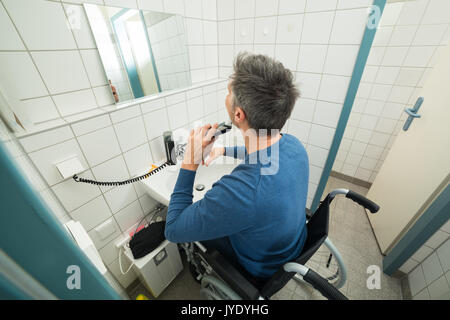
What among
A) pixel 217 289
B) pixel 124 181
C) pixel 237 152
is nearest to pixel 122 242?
pixel 124 181

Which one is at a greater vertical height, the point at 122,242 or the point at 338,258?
the point at 338,258

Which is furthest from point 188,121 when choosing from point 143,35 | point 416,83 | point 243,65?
point 416,83

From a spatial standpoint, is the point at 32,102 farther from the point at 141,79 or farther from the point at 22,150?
the point at 141,79

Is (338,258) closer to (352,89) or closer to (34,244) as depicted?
(352,89)

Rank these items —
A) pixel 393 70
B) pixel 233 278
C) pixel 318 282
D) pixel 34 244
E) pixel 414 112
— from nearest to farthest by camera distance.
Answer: pixel 34 244, pixel 318 282, pixel 233 278, pixel 414 112, pixel 393 70

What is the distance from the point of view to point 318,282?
2.07 ft

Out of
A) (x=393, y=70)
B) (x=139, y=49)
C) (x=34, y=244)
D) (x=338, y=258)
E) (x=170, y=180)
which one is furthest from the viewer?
(x=393, y=70)

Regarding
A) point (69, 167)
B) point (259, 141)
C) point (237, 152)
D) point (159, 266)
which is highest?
point (259, 141)

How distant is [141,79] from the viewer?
112 centimetres

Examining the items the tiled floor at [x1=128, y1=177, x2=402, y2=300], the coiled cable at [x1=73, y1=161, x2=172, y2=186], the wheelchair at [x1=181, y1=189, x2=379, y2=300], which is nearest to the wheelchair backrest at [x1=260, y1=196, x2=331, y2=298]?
the wheelchair at [x1=181, y1=189, x2=379, y2=300]

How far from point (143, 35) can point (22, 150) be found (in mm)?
853

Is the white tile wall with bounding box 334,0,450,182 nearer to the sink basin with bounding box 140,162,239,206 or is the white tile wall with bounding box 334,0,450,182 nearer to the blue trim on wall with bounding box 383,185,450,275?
the blue trim on wall with bounding box 383,185,450,275

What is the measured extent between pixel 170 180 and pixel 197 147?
447 millimetres

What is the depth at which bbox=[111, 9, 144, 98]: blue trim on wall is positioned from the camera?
94cm
